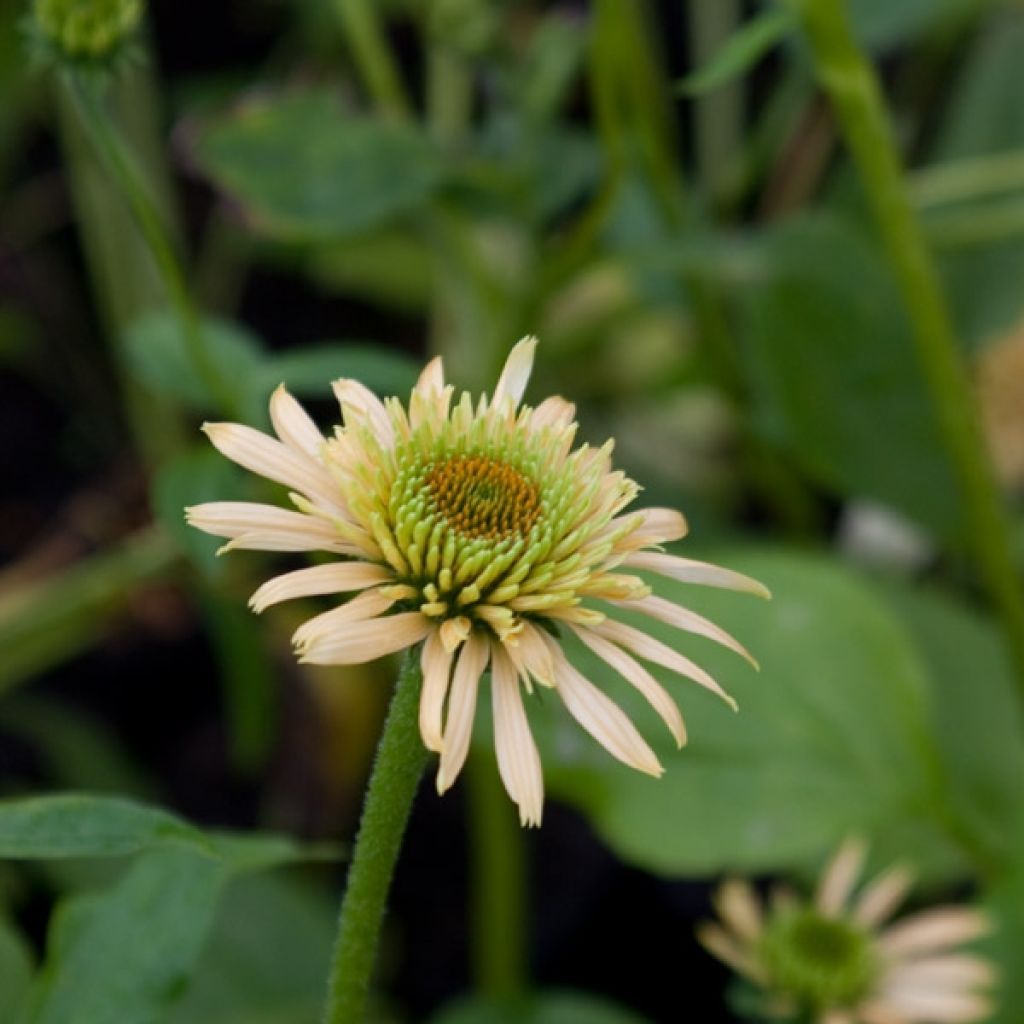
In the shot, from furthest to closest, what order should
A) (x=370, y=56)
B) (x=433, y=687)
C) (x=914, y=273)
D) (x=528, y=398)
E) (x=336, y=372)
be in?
1. (x=528, y=398)
2. (x=370, y=56)
3. (x=914, y=273)
4. (x=336, y=372)
5. (x=433, y=687)

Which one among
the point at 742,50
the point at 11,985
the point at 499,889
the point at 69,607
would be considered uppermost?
the point at 742,50

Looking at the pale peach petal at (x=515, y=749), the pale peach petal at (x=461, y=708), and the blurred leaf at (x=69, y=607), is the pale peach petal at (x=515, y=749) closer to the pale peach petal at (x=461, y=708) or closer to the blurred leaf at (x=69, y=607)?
the pale peach petal at (x=461, y=708)

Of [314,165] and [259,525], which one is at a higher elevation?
[314,165]

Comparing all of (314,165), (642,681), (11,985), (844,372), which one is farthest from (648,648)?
(844,372)

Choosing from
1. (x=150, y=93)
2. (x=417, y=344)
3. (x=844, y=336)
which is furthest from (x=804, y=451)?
(x=150, y=93)

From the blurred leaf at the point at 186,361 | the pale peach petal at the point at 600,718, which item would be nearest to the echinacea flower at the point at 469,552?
the pale peach petal at the point at 600,718

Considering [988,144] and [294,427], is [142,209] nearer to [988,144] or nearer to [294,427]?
[294,427]

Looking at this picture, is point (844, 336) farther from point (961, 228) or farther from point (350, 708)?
point (350, 708)

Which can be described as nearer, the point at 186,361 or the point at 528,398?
the point at 186,361
